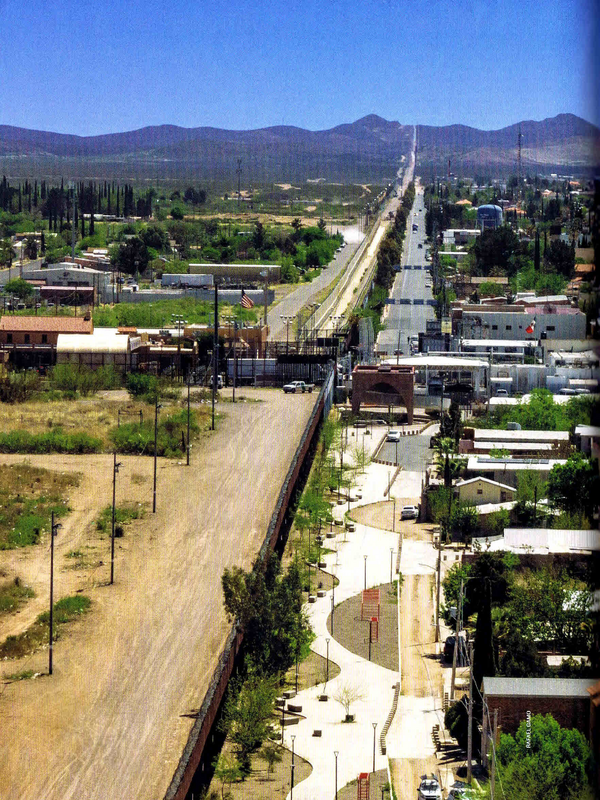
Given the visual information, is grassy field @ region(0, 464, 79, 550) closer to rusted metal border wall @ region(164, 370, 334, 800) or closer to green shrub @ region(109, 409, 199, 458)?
green shrub @ region(109, 409, 199, 458)

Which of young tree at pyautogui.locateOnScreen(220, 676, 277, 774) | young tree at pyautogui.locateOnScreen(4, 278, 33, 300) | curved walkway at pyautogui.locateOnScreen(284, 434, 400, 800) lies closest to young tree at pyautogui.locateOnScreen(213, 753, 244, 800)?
young tree at pyautogui.locateOnScreen(220, 676, 277, 774)

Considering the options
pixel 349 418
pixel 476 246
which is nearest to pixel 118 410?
pixel 349 418

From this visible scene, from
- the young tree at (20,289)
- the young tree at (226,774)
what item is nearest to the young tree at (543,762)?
the young tree at (226,774)

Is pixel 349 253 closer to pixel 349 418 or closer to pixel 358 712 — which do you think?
pixel 349 418

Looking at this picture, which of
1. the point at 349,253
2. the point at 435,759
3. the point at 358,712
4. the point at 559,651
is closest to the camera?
the point at 435,759

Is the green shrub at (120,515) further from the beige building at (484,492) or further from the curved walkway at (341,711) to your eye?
the beige building at (484,492)

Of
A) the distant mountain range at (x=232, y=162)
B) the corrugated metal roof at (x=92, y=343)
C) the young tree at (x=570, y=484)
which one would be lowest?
the young tree at (x=570, y=484)

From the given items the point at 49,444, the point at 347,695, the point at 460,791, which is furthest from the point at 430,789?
the point at 49,444

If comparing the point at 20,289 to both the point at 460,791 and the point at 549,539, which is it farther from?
the point at 460,791
